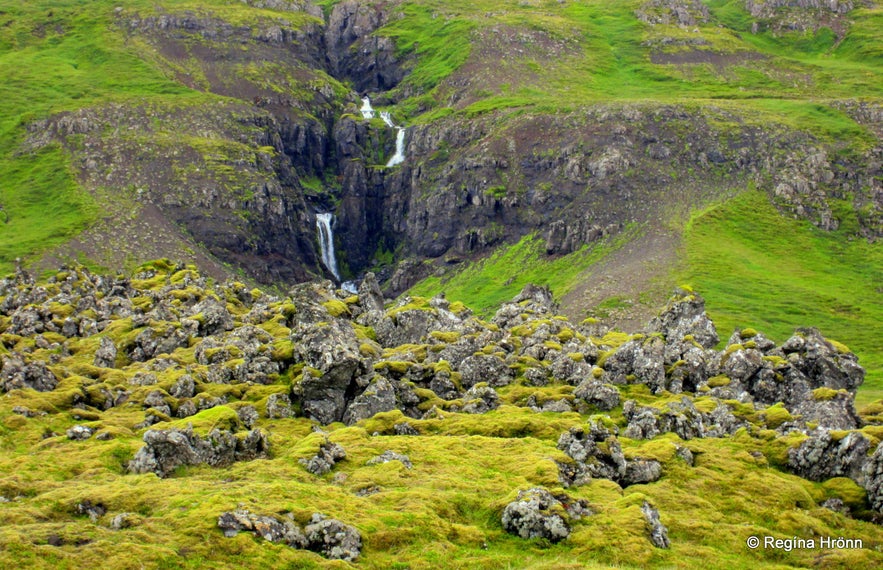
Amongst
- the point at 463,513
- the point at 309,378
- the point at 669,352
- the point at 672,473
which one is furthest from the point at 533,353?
the point at 463,513

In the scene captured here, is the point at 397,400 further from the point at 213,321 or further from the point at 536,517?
the point at 213,321

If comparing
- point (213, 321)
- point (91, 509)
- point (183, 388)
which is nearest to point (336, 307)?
point (213, 321)

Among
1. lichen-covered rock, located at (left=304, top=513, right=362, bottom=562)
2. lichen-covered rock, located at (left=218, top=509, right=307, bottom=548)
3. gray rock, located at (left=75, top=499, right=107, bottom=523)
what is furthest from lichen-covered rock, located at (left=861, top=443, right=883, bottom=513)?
gray rock, located at (left=75, top=499, right=107, bottom=523)

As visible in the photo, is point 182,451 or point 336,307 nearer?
point 182,451

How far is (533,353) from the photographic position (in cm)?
9038

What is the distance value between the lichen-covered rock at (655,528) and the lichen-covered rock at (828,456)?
16.1 m

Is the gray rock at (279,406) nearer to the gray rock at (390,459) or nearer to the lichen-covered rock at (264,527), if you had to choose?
the gray rock at (390,459)

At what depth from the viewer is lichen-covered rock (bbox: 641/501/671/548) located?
1754 inches

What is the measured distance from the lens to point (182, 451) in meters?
53.3

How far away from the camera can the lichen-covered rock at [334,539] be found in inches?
1609

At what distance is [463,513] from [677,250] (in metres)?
161

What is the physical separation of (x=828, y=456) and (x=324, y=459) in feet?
117

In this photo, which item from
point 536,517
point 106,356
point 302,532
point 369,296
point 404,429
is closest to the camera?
point 302,532

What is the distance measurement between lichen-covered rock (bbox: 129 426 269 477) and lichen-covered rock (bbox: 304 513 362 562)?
1510cm
